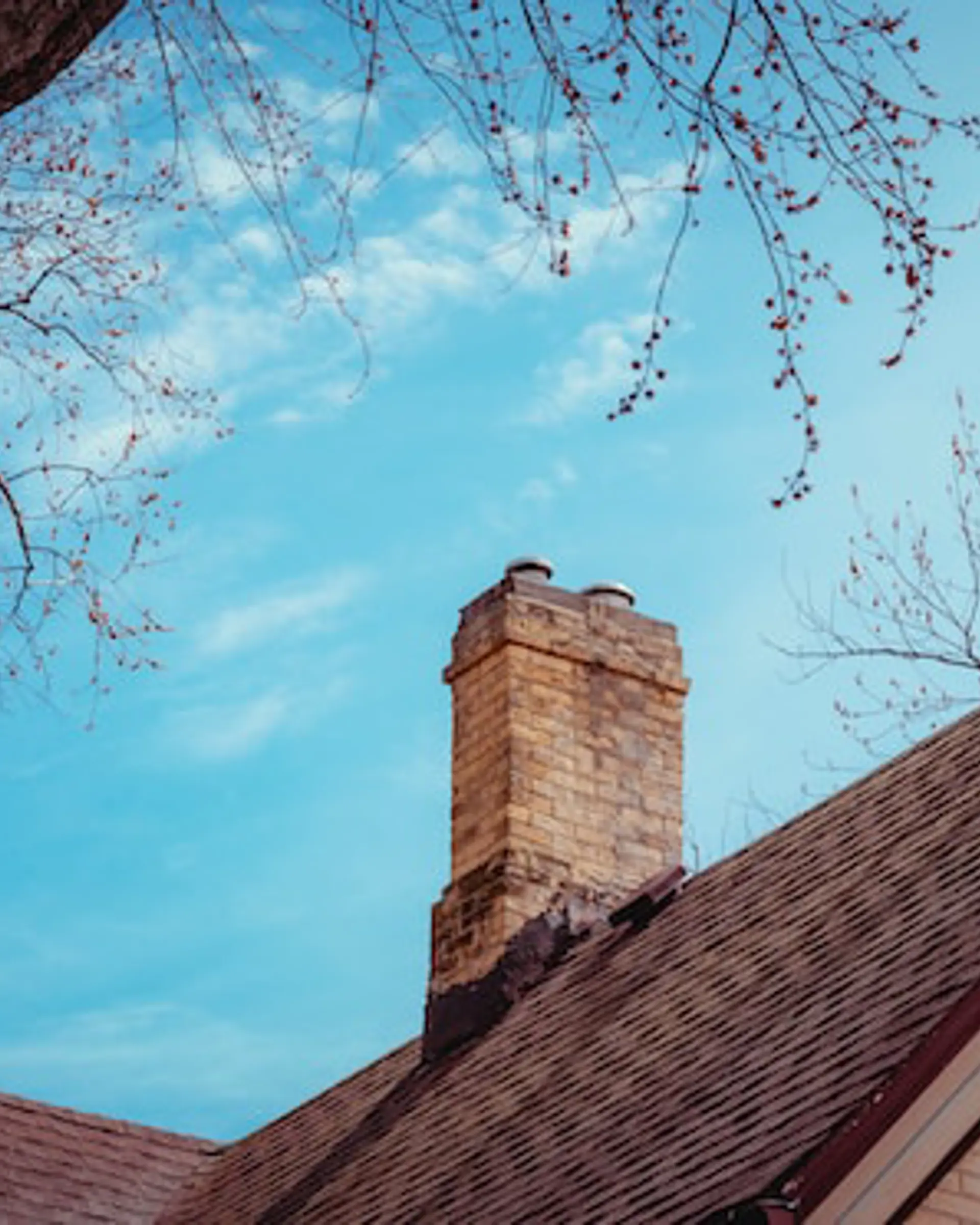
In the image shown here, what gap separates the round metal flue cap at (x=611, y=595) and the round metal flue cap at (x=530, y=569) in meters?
0.28

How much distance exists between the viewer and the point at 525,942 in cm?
1301

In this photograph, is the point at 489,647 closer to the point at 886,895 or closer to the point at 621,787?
the point at 621,787

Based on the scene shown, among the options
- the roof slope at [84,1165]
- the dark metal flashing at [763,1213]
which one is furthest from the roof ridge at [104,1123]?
the dark metal flashing at [763,1213]

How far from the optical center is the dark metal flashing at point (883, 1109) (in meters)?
7.05

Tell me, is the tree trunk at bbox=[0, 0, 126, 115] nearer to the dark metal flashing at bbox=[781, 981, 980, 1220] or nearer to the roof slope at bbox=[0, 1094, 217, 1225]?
the dark metal flashing at bbox=[781, 981, 980, 1220]

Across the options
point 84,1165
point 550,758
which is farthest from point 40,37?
point 84,1165

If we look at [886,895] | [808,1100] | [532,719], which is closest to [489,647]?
[532,719]

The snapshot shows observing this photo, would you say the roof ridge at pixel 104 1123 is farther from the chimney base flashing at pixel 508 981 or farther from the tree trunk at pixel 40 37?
the tree trunk at pixel 40 37

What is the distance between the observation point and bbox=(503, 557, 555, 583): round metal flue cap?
14.5 m

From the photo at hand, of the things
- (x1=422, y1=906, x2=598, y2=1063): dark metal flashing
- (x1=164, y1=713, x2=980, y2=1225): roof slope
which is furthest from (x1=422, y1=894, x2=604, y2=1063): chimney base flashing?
(x1=164, y1=713, x2=980, y2=1225): roof slope

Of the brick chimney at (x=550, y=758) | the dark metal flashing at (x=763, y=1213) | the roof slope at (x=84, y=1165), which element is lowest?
the dark metal flashing at (x=763, y=1213)

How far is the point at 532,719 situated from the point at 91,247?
6874mm

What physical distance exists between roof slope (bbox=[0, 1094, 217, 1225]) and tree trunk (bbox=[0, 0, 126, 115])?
400 inches

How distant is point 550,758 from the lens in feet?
45.0
